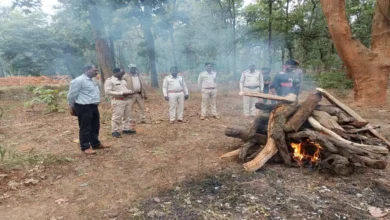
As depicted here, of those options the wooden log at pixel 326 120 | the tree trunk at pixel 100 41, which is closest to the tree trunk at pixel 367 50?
the wooden log at pixel 326 120

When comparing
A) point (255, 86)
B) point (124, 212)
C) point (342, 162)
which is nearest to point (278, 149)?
point (342, 162)

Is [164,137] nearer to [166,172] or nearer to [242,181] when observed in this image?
[166,172]

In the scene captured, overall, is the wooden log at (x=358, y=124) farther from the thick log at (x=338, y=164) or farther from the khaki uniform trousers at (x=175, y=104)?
the khaki uniform trousers at (x=175, y=104)

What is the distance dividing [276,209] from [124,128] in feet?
14.5

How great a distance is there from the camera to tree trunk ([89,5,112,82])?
394 inches

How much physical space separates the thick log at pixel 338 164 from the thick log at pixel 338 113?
3.04 feet

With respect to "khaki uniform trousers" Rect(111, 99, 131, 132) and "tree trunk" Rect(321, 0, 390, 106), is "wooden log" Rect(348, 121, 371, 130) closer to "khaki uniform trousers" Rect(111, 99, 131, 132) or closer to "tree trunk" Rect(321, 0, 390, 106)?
"khaki uniform trousers" Rect(111, 99, 131, 132)

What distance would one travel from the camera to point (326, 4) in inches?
315

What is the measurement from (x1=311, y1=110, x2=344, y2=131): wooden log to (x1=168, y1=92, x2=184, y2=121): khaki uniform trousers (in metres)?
3.77

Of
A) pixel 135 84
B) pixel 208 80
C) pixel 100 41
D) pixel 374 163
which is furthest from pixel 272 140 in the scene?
pixel 100 41

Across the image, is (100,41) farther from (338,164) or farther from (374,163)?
(374,163)

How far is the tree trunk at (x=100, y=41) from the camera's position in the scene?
10016 millimetres

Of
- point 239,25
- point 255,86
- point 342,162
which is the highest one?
point 239,25

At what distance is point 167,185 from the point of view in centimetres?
360
